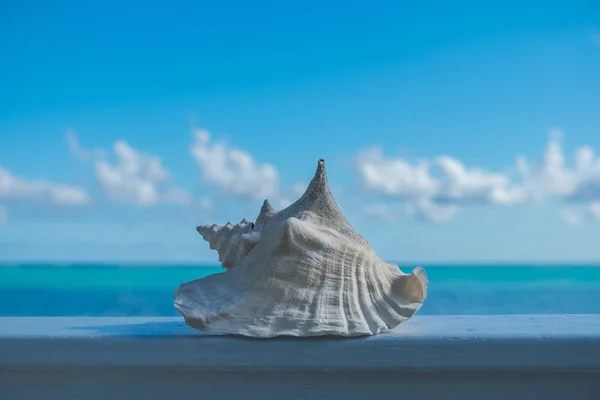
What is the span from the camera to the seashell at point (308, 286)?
1250 mm

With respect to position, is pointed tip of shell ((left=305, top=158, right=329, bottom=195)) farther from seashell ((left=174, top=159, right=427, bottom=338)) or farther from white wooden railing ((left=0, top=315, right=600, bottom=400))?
white wooden railing ((left=0, top=315, right=600, bottom=400))

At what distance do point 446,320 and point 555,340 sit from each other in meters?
0.31

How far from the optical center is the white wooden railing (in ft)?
4.05

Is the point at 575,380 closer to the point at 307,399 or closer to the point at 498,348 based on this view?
the point at 498,348

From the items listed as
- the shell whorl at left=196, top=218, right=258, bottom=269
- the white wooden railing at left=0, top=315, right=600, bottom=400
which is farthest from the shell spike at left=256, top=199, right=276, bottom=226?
the white wooden railing at left=0, top=315, right=600, bottom=400

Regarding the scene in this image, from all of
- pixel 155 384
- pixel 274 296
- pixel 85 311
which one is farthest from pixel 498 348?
pixel 85 311

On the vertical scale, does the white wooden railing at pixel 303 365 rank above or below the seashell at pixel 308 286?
below

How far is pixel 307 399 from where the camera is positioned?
4.14ft

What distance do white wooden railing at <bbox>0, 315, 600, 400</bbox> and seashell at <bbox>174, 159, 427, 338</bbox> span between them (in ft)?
0.11

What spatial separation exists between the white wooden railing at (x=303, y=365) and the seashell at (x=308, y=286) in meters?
0.03

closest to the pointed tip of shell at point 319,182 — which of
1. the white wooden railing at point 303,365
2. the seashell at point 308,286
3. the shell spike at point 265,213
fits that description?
the seashell at point 308,286

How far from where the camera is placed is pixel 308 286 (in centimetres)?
129

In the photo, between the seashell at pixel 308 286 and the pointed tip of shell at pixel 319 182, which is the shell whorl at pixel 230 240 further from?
the pointed tip of shell at pixel 319 182

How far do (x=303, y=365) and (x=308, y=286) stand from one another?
160 mm
